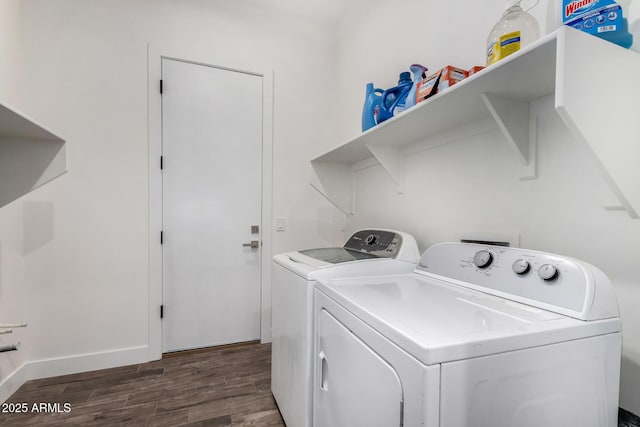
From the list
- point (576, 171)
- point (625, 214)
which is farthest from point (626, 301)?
point (576, 171)

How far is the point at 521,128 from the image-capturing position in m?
1.08

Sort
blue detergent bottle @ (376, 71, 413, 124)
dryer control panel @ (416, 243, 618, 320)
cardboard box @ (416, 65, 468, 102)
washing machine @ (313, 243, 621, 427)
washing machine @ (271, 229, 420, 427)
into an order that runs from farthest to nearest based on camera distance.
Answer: blue detergent bottle @ (376, 71, 413, 124) → washing machine @ (271, 229, 420, 427) → cardboard box @ (416, 65, 468, 102) → dryer control panel @ (416, 243, 618, 320) → washing machine @ (313, 243, 621, 427)

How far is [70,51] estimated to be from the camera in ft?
6.91

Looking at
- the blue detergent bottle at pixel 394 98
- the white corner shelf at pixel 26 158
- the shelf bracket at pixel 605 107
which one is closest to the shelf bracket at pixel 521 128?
the shelf bracket at pixel 605 107

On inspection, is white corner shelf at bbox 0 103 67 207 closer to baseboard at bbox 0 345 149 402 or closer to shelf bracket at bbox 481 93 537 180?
baseboard at bbox 0 345 149 402

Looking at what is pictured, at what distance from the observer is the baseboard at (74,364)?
194cm

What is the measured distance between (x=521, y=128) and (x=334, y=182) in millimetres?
1429

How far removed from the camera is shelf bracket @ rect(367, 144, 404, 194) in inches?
70.0

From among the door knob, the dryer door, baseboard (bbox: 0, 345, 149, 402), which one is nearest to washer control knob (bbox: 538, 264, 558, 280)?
the dryer door

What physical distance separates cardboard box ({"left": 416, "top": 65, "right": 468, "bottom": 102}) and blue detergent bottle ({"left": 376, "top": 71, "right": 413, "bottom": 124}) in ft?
0.77

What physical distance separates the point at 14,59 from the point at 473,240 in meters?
2.93

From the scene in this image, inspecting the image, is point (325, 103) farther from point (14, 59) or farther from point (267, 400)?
point (267, 400)

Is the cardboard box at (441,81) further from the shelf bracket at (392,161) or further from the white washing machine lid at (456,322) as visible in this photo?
the white washing machine lid at (456,322)

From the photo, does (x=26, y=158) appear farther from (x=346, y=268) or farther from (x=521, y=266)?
(x=521, y=266)
